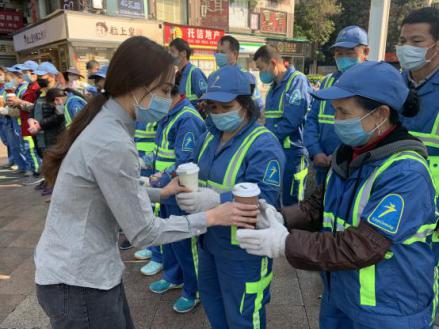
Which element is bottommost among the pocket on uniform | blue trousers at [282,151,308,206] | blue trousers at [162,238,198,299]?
blue trousers at [162,238,198,299]

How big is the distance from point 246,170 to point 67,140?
98 centimetres

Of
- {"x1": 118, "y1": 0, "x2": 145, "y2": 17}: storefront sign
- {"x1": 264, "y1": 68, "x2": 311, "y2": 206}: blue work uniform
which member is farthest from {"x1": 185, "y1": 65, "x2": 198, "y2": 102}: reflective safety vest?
{"x1": 118, "y1": 0, "x2": 145, "y2": 17}: storefront sign

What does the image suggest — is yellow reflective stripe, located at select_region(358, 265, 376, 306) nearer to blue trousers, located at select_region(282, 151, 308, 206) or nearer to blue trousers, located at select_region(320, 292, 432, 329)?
blue trousers, located at select_region(320, 292, 432, 329)

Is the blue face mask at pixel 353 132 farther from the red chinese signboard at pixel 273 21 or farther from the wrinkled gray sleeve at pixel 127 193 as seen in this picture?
the red chinese signboard at pixel 273 21

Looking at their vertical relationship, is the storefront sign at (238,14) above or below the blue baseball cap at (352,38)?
above

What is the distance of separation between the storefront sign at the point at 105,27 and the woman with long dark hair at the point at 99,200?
12945 millimetres

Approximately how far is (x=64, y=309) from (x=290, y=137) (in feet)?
10.9

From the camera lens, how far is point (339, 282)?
160 cm

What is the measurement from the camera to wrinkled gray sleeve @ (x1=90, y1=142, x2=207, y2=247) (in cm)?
137

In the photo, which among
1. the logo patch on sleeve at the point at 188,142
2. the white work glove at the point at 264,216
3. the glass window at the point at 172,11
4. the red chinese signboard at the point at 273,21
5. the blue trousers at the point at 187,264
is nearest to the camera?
the white work glove at the point at 264,216

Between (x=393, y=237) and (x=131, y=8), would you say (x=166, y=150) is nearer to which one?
(x=393, y=237)

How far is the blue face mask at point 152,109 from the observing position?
5.22 feet

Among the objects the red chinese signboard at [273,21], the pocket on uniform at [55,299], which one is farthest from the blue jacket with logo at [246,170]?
the red chinese signboard at [273,21]

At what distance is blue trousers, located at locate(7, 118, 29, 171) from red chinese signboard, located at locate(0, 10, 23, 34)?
1609cm
